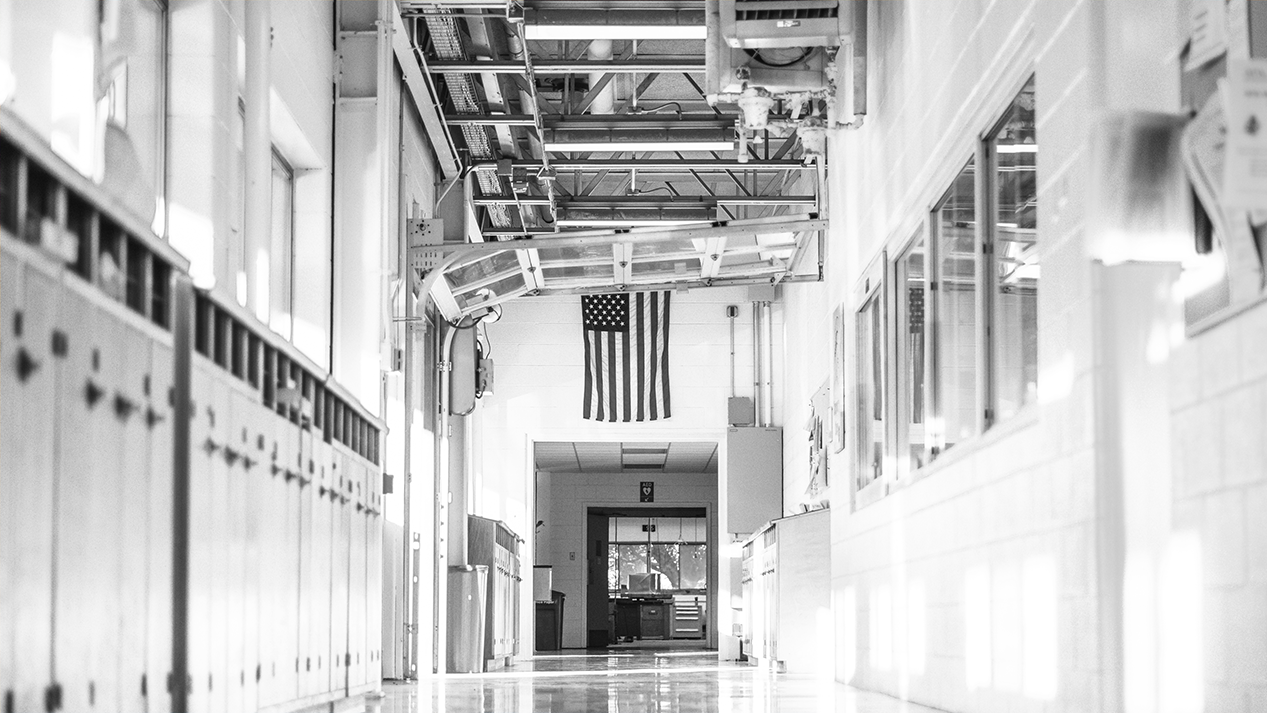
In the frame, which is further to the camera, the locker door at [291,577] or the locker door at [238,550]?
the locker door at [291,577]

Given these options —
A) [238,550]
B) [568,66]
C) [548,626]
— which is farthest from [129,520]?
[548,626]

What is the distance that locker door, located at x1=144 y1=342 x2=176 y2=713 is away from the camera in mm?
3379

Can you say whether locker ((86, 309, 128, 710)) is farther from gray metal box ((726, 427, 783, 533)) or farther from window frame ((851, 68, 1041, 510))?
gray metal box ((726, 427, 783, 533))

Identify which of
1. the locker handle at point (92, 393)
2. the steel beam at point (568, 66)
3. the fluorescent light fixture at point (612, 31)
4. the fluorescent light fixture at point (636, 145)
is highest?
the steel beam at point (568, 66)

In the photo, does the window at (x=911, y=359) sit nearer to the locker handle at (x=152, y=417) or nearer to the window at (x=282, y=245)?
the window at (x=282, y=245)

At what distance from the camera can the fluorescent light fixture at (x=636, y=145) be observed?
1291cm

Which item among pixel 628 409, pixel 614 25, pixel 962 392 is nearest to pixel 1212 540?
pixel 962 392

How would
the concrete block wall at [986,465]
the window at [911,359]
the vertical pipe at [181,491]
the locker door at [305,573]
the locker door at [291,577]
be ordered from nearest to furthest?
1. the vertical pipe at [181,491]
2. the concrete block wall at [986,465]
3. the locker door at [291,577]
4. the locker door at [305,573]
5. the window at [911,359]

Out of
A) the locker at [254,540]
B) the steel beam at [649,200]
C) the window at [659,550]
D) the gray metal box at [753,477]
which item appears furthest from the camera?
the window at [659,550]

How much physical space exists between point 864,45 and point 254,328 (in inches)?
208

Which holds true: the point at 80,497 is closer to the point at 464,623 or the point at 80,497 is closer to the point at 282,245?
the point at 282,245

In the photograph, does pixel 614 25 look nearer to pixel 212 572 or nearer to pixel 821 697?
pixel 821 697

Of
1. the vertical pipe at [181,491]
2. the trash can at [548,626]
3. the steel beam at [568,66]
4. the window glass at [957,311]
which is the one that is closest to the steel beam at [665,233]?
the steel beam at [568,66]

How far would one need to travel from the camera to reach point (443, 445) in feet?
45.8
